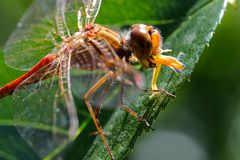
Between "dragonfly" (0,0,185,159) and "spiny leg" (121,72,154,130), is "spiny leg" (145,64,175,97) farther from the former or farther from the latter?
"spiny leg" (121,72,154,130)

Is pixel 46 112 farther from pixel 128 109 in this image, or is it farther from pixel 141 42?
pixel 141 42

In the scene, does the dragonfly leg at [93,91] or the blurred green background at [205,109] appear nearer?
the dragonfly leg at [93,91]

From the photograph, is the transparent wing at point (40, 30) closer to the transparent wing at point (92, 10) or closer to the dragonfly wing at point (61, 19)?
the dragonfly wing at point (61, 19)

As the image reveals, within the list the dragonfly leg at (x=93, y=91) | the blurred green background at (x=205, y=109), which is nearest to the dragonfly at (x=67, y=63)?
the dragonfly leg at (x=93, y=91)

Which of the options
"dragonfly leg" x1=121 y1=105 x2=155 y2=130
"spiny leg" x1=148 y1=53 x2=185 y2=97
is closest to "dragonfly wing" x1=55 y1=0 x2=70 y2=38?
"spiny leg" x1=148 y1=53 x2=185 y2=97

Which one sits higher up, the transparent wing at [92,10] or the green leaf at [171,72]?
the transparent wing at [92,10]

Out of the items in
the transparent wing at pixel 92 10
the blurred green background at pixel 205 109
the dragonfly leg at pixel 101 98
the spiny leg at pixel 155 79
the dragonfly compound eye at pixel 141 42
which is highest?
the transparent wing at pixel 92 10

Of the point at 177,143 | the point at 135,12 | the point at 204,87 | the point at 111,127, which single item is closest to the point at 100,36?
the point at 135,12
